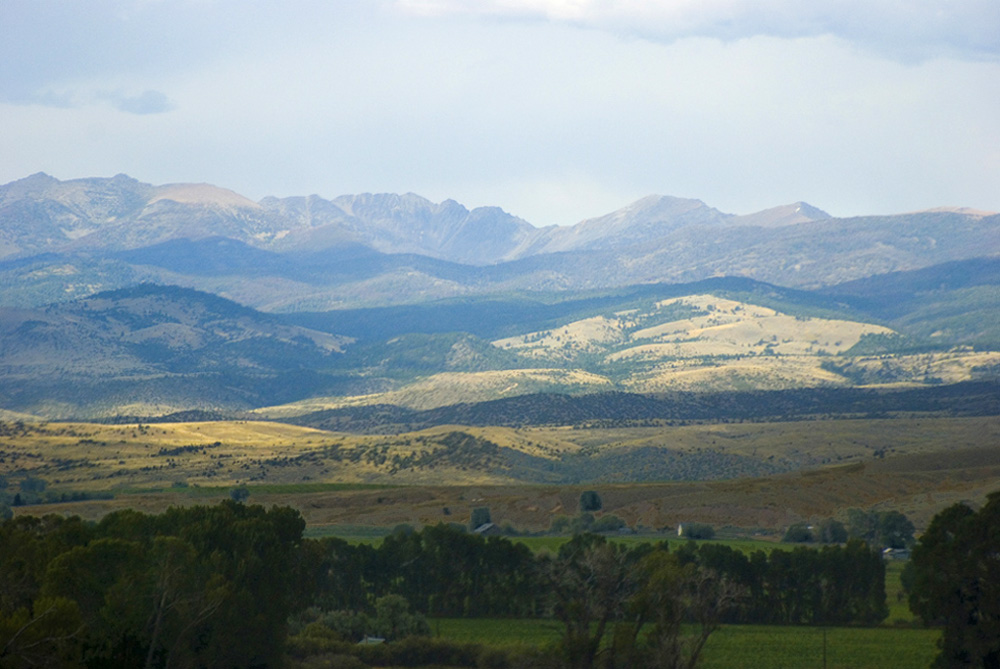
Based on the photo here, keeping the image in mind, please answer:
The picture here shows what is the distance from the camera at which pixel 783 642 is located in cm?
6638

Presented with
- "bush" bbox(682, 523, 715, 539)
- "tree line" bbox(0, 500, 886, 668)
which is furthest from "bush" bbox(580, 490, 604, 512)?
"tree line" bbox(0, 500, 886, 668)

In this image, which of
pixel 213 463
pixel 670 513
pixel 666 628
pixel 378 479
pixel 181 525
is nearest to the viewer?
pixel 666 628

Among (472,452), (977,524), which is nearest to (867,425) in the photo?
(472,452)

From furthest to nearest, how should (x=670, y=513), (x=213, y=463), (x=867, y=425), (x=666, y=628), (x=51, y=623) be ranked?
(x=867, y=425) → (x=213, y=463) → (x=670, y=513) → (x=666, y=628) → (x=51, y=623)

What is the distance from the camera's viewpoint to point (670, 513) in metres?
113

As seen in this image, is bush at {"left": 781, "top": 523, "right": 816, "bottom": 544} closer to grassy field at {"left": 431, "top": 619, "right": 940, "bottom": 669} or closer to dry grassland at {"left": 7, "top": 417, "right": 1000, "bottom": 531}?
dry grassland at {"left": 7, "top": 417, "right": 1000, "bottom": 531}

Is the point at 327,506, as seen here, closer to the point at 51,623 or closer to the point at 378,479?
the point at 378,479

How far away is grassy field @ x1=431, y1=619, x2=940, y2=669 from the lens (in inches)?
2415

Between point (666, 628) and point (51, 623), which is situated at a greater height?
point (51, 623)

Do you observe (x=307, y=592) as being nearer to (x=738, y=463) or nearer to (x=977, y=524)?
(x=977, y=524)

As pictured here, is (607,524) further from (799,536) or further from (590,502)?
(799,536)

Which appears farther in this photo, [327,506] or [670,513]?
[327,506]

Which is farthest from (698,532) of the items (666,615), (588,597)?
(588,597)

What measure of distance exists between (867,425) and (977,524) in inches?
5424
